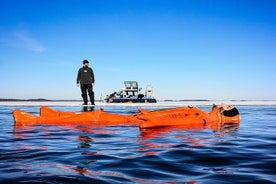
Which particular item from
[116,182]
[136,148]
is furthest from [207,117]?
[116,182]

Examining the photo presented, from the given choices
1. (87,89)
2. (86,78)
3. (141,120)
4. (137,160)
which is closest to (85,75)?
(86,78)

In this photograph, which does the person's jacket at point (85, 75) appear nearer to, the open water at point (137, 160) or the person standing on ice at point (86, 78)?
the person standing on ice at point (86, 78)

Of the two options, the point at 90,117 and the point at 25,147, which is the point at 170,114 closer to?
the point at 90,117

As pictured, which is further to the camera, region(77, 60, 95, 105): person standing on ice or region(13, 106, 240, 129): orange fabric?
region(77, 60, 95, 105): person standing on ice

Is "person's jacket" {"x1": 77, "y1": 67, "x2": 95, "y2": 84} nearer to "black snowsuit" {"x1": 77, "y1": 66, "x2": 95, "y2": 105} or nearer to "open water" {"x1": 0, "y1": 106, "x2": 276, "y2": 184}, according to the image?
"black snowsuit" {"x1": 77, "y1": 66, "x2": 95, "y2": 105}

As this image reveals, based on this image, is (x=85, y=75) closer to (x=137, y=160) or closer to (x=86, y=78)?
(x=86, y=78)

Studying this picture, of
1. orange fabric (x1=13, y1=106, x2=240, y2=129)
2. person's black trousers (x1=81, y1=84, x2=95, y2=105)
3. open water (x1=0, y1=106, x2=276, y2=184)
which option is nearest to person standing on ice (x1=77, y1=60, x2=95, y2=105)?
person's black trousers (x1=81, y1=84, x2=95, y2=105)

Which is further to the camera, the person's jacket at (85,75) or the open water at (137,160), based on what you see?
the person's jacket at (85,75)

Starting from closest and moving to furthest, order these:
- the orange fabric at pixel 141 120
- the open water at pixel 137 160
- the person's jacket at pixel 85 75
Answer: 1. the open water at pixel 137 160
2. the orange fabric at pixel 141 120
3. the person's jacket at pixel 85 75

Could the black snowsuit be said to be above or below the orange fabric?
above

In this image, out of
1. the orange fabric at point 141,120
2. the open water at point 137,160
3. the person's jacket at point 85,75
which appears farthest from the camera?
the person's jacket at point 85,75

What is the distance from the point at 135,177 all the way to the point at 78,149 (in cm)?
150

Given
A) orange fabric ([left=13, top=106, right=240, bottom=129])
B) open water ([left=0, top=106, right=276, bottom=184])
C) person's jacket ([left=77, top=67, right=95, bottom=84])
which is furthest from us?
person's jacket ([left=77, top=67, right=95, bottom=84])

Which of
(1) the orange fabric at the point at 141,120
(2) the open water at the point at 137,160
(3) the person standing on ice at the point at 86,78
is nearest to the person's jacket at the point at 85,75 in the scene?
(3) the person standing on ice at the point at 86,78
